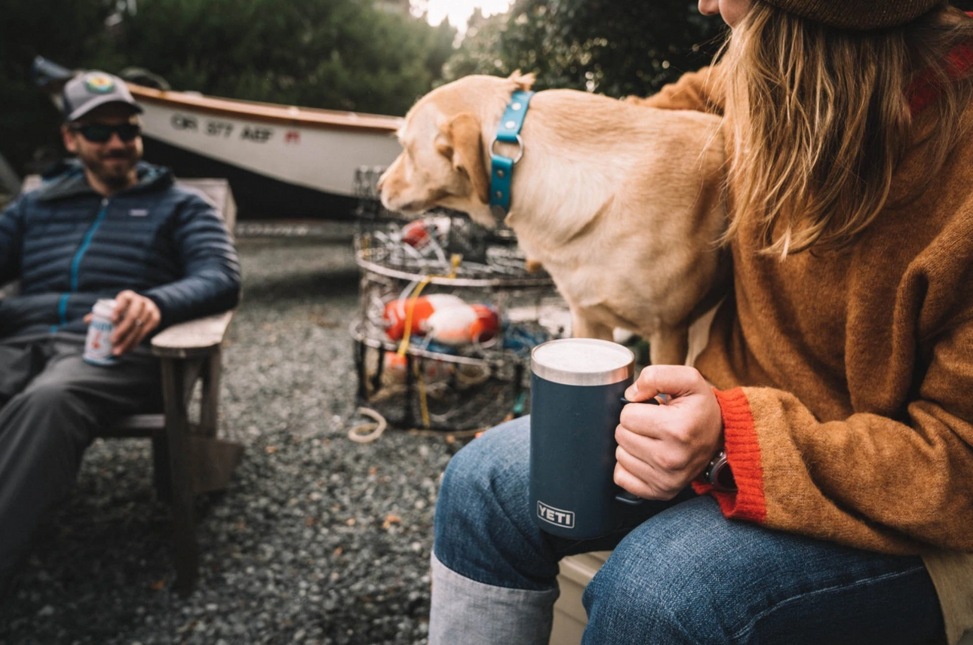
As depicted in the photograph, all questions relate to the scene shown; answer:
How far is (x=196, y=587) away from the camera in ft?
6.25

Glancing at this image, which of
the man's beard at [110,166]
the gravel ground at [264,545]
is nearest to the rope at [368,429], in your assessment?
the gravel ground at [264,545]

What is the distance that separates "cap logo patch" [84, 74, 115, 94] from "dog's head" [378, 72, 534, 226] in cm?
138

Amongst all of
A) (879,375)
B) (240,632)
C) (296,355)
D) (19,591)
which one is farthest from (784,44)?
(296,355)

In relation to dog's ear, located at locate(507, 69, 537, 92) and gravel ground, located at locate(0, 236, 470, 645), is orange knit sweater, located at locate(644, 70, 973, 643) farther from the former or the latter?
gravel ground, located at locate(0, 236, 470, 645)

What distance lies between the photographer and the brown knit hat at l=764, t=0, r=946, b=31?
744mm

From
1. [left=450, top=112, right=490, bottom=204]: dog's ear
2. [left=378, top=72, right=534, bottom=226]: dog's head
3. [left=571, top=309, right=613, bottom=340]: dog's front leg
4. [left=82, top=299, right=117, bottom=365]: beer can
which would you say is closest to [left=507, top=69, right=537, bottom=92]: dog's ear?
[left=378, top=72, right=534, bottom=226]: dog's head

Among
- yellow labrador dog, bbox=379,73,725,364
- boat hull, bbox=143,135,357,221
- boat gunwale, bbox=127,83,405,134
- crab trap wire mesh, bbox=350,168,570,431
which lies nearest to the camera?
yellow labrador dog, bbox=379,73,725,364

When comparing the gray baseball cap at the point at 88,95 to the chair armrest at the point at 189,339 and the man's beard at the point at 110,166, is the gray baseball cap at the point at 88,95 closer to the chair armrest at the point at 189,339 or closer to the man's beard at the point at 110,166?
the man's beard at the point at 110,166

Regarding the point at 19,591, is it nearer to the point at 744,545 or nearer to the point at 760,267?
the point at 744,545

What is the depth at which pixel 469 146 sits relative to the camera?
1435 mm

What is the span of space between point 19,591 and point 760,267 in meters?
2.25

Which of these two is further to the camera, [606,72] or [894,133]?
[606,72]

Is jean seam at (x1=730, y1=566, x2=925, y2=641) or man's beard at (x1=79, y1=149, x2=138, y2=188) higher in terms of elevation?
man's beard at (x1=79, y1=149, x2=138, y2=188)

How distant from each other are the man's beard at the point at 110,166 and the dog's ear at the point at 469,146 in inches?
62.2
